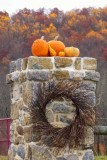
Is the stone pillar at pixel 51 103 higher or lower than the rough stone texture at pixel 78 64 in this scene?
lower

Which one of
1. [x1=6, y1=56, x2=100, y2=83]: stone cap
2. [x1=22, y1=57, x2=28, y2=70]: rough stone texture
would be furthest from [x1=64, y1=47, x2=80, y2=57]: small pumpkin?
[x1=22, y1=57, x2=28, y2=70]: rough stone texture

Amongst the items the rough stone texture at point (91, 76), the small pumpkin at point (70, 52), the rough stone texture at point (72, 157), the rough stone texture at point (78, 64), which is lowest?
the rough stone texture at point (72, 157)

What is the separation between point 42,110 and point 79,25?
2358 cm

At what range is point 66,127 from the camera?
19.9 feet

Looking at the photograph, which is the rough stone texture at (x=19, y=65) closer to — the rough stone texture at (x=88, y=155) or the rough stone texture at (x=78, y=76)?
the rough stone texture at (x=78, y=76)

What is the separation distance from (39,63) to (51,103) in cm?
55

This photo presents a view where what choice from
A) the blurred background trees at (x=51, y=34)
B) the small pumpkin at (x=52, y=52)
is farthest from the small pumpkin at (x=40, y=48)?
the blurred background trees at (x=51, y=34)

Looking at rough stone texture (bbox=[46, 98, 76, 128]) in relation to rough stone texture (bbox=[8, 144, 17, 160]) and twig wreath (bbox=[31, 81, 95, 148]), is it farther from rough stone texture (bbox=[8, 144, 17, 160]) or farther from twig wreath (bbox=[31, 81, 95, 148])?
rough stone texture (bbox=[8, 144, 17, 160])

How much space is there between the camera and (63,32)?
94.5 ft

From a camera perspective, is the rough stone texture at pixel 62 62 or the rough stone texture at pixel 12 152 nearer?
the rough stone texture at pixel 62 62

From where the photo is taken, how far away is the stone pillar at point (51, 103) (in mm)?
6098

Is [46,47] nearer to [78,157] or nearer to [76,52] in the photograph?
[76,52]

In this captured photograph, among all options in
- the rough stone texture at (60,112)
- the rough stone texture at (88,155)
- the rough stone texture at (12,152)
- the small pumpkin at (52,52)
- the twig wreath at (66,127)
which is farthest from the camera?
the rough stone texture at (12,152)

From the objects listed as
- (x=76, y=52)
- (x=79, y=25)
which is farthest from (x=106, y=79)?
(x=76, y=52)
